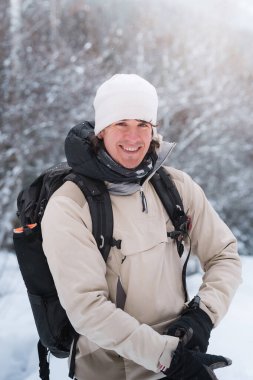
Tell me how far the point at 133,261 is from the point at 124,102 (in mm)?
624

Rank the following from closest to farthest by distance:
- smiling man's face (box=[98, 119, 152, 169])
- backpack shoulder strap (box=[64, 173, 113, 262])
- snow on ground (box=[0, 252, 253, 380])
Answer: backpack shoulder strap (box=[64, 173, 113, 262]) → smiling man's face (box=[98, 119, 152, 169]) → snow on ground (box=[0, 252, 253, 380])

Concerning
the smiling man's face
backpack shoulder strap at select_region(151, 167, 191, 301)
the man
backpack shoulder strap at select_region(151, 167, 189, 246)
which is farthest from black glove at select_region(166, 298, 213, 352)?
the smiling man's face

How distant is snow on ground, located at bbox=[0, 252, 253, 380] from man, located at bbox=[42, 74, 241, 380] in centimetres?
106

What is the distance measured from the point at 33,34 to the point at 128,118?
12000 millimetres

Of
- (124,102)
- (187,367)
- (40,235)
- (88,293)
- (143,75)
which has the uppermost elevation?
(143,75)

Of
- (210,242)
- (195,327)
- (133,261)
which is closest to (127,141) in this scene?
(133,261)

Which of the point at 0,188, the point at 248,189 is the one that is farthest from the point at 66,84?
the point at 248,189

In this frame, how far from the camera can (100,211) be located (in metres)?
1.70

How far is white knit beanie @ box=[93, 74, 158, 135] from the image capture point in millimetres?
1818

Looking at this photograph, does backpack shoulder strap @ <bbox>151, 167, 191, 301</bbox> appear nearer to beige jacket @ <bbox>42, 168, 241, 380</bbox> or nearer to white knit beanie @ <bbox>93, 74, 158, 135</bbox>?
beige jacket @ <bbox>42, 168, 241, 380</bbox>

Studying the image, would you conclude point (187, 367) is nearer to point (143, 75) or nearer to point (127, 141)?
point (127, 141)

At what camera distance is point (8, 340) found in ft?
13.4

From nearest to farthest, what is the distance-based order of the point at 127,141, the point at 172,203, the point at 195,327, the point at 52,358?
the point at 195,327
the point at 127,141
the point at 172,203
the point at 52,358

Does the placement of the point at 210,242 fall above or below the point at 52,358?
above
